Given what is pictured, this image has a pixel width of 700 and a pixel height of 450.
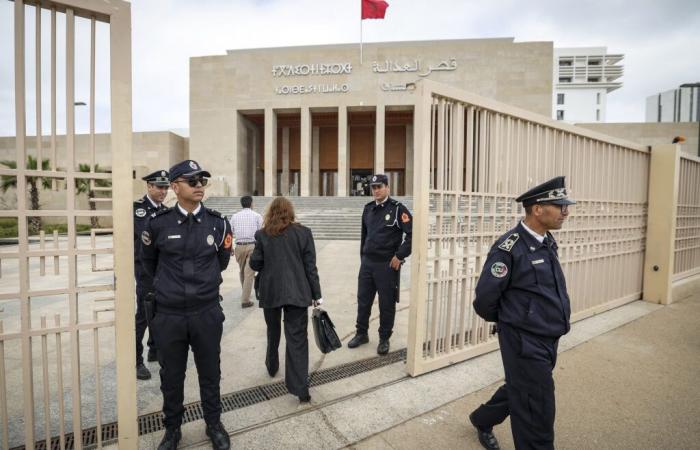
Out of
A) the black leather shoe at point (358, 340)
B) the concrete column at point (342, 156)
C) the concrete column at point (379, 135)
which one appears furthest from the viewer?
the concrete column at point (342, 156)

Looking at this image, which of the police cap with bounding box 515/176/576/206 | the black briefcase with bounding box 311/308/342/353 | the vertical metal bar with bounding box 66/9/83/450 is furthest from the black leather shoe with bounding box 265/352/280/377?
the police cap with bounding box 515/176/576/206

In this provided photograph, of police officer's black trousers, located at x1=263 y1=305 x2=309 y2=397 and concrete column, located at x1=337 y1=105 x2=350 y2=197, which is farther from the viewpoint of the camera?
concrete column, located at x1=337 y1=105 x2=350 y2=197

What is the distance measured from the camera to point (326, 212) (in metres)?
20.4

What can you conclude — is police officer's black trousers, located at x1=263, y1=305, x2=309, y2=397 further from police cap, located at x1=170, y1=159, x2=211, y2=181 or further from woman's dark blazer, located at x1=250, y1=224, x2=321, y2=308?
police cap, located at x1=170, y1=159, x2=211, y2=181

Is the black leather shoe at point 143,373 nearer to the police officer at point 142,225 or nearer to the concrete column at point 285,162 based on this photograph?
the police officer at point 142,225

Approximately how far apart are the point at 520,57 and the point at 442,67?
229 inches

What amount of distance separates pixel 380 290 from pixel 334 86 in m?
Result: 26.7

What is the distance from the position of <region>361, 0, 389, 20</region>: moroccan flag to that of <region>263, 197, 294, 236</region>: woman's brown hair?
26709 millimetres

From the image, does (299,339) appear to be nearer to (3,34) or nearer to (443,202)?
(443,202)

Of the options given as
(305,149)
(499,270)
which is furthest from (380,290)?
(305,149)

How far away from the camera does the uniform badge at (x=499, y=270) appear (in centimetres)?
232

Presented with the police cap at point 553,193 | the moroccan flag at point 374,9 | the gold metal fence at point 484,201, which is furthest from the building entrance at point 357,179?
the police cap at point 553,193

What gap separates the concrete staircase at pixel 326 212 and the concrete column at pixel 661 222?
10.7 metres

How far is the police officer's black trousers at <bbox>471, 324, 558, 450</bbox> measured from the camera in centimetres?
218
